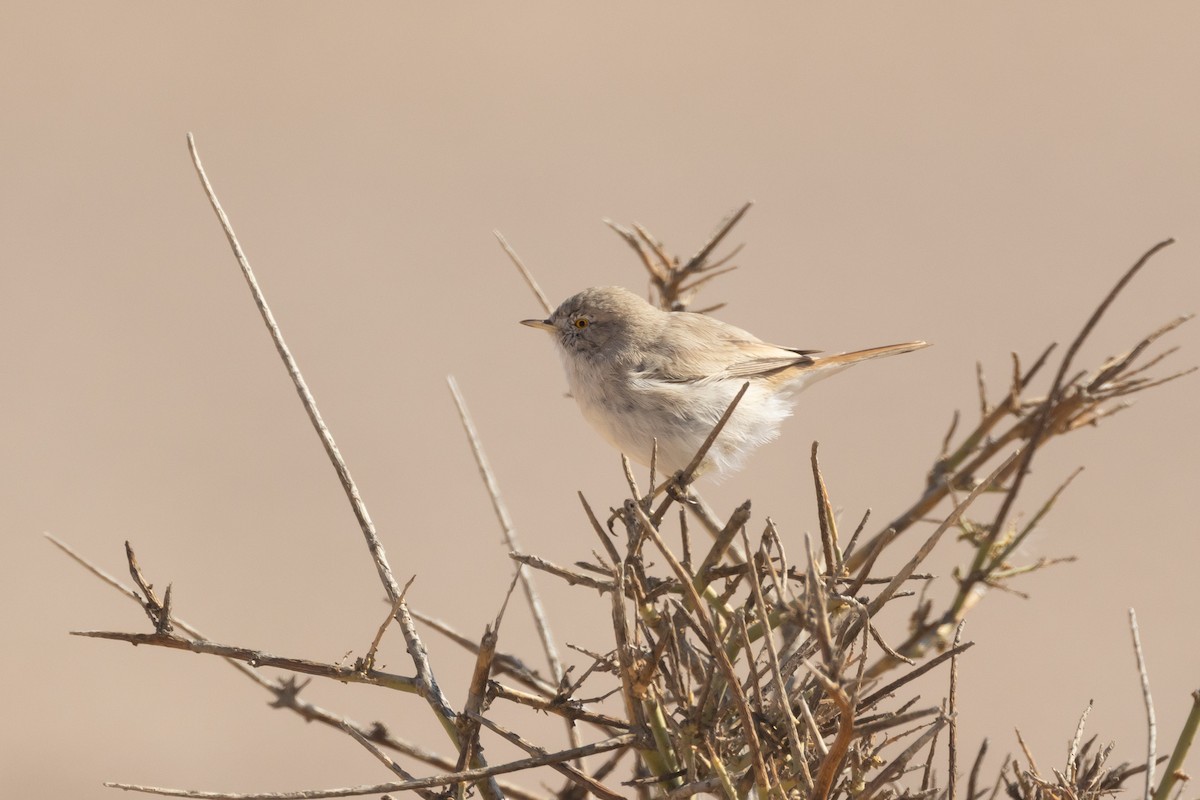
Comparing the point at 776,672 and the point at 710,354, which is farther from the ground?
the point at 710,354

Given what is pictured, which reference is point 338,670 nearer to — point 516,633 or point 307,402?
point 307,402

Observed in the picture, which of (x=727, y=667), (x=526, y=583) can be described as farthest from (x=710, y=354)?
(x=727, y=667)

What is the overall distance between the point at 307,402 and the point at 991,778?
30.5 ft

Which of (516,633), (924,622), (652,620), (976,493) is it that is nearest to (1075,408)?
(924,622)

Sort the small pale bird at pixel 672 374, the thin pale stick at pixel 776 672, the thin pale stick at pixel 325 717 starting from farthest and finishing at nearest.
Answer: the small pale bird at pixel 672 374 < the thin pale stick at pixel 325 717 < the thin pale stick at pixel 776 672

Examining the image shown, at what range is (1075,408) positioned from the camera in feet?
6.81

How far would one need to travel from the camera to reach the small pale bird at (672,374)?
406 centimetres

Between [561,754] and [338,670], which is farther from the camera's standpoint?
[338,670]

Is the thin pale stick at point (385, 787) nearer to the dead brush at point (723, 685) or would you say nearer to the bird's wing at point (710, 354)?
the dead brush at point (723, 685)

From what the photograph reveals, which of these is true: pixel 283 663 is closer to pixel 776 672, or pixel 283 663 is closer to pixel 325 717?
pixel 325 717

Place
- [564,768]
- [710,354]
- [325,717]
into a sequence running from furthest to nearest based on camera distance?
[710,354] < [325,717] < [564,768]

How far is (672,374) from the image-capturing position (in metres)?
4.27

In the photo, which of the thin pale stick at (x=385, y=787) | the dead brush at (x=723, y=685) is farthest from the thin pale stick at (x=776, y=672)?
the thin pale stick at (x=385, y=787)

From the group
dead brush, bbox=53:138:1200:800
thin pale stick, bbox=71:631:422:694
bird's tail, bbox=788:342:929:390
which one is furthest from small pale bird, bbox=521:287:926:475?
A: thin pale stick, bbox=71:631:422:694
